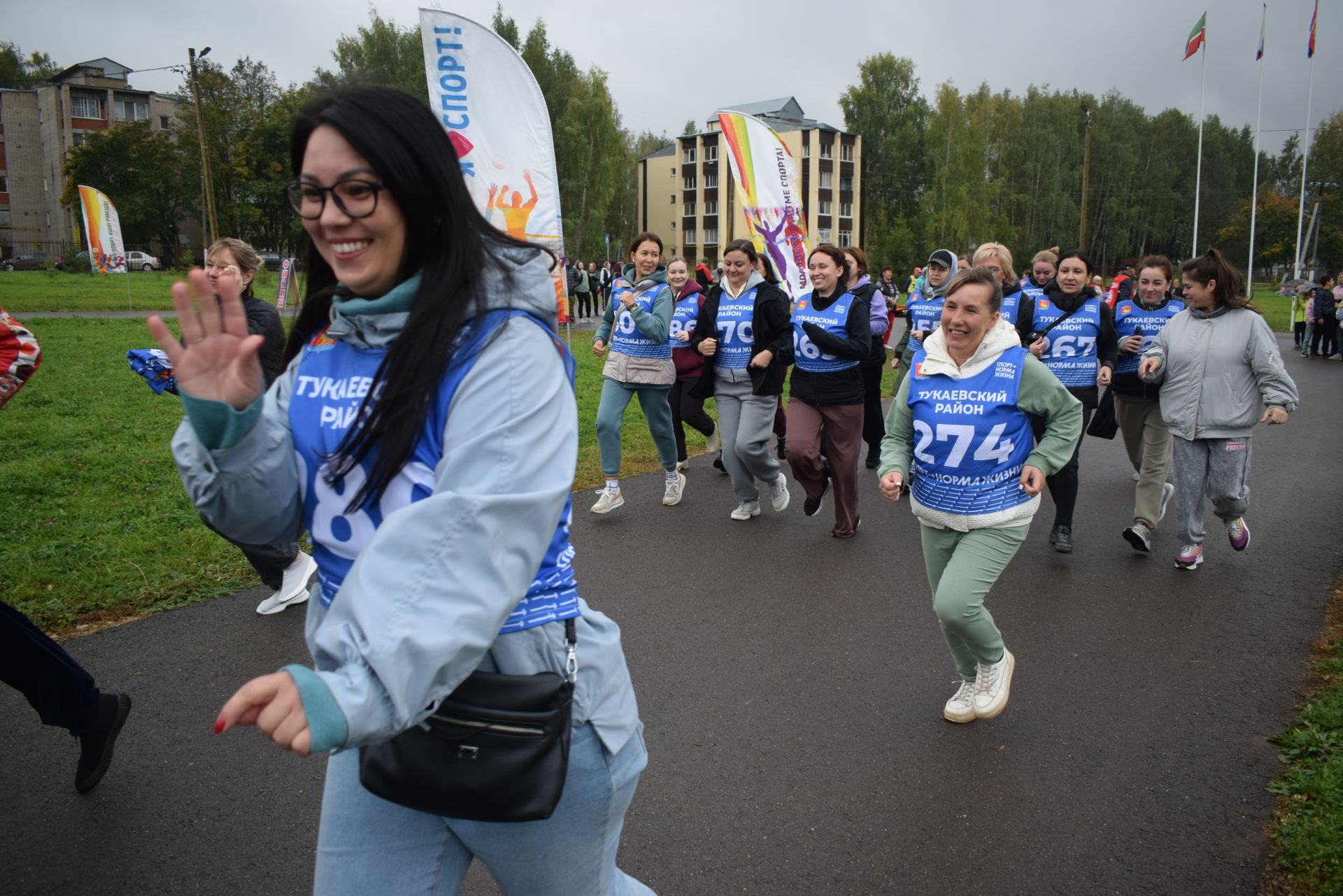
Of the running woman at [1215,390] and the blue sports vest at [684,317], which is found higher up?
the blue sports vest at [684,317]

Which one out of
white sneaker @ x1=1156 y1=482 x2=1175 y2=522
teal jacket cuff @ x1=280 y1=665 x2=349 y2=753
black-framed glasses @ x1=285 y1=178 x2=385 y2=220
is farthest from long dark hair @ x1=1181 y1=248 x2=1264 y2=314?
teal jacket cuff @ x1=280 y1=665 x2=349 y2=753

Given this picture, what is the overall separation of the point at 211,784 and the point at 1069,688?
12.1 feet

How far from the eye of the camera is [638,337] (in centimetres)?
745

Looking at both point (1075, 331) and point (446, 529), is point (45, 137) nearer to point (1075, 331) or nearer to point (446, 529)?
point (1075, 331)

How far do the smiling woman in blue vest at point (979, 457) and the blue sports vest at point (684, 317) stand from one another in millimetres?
3707

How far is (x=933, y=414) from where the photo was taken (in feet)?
13.8

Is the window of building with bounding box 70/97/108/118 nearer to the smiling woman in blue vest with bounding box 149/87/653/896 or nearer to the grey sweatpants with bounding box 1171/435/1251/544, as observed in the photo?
the grey sweatpants with bounding box 1171/435/1251/544

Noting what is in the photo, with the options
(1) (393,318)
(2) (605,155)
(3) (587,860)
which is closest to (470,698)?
(3) (587,860)

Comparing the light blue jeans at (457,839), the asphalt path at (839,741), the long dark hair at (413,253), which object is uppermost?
the long dark hair at (413,253)

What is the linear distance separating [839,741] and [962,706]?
2.04 feet

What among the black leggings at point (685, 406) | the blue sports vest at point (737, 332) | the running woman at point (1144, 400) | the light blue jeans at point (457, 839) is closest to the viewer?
the light blue jeans at point (457, 839)

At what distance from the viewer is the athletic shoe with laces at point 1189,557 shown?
20.3ft

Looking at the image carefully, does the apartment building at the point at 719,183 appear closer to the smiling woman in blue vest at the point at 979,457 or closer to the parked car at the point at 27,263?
the parked car at the point at 27,263

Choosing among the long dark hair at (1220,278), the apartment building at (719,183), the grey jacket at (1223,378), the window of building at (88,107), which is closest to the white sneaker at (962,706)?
the grey jacket at (1223,378)
